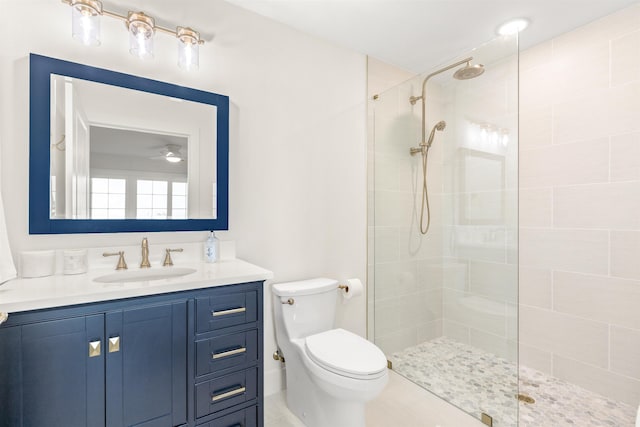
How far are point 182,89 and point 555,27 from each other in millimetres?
2474

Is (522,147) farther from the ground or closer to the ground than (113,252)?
farther from the ground

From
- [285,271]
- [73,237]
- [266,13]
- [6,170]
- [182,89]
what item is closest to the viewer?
[6,170]

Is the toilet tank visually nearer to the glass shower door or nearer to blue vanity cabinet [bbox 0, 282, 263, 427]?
blue vanity cabinet [bbox 0, 282, 263, 427]

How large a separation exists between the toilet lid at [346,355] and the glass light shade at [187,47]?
1649mm

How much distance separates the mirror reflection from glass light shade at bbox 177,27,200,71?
197mm

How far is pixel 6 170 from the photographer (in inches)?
54.5

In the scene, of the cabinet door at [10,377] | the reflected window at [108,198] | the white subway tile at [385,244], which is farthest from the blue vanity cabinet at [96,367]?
the white subway tile at [385,244]

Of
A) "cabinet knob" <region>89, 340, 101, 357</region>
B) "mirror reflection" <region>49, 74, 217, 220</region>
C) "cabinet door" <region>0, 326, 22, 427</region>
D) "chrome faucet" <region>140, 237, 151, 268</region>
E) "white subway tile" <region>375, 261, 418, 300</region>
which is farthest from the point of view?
"white subway tile" <region>375, 261, 418, 300</region>

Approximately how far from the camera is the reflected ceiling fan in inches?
68.1

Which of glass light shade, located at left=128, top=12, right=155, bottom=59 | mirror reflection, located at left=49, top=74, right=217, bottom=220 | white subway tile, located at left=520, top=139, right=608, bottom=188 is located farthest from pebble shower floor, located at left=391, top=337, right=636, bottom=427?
glass light shade, located at left=128, top=12, right=155, bottom=59

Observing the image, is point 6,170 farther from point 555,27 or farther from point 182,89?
point 555,27

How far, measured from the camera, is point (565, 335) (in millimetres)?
2238

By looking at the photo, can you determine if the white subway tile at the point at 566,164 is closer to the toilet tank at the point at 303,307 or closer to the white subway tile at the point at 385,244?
the white subway tile at the point at 385,244

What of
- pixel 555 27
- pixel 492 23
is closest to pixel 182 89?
pixel 492 23
